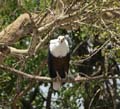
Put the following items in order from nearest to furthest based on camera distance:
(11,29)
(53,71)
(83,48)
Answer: (11,29)
(53,71)
(83,48)

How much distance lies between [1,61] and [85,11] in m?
0.92

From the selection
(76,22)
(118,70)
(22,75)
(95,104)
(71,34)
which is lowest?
(95,104)

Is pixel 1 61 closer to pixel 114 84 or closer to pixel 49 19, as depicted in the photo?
pixel 49 19

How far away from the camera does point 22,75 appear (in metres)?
4.47

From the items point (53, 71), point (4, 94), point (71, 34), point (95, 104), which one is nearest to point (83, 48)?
point (71, 34)

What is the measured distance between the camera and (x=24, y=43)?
7.82 meters

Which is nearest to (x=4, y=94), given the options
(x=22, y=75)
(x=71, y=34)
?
(x=71, y=34)

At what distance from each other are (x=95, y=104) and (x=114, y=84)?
55 centimetres

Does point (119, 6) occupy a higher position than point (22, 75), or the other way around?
point (119, 6)

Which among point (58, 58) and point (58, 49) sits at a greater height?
point (58, 49)

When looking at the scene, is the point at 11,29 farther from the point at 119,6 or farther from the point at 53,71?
the point at 119,6

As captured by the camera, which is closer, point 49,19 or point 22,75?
point 22,75

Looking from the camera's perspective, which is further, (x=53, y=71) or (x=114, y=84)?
(x=114, y=84)

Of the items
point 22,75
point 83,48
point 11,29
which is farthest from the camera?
point 83,48
